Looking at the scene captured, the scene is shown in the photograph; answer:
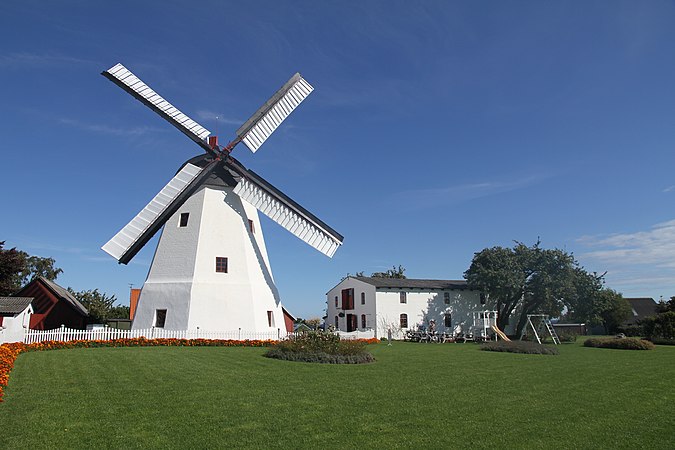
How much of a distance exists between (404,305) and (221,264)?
62.1 ft

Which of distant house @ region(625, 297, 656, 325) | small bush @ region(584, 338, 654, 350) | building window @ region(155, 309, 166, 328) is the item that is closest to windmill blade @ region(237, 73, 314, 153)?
building window @ region(155, 309, 166, 328)

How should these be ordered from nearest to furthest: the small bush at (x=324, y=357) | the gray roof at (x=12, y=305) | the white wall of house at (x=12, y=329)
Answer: the small bush at (x=324, y=357), the white wall of house at (x=12, y=329), the gray roof at (x=12, y=305)

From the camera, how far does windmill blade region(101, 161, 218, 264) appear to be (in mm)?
22562

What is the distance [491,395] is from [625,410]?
2.41 meters

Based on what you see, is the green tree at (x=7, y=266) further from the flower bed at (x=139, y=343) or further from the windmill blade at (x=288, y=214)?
the windmill blade at (x=288, y=214)

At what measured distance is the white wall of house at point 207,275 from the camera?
78.8 ft

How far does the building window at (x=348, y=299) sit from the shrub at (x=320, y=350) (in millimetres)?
23618

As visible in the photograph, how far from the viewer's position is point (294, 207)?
956 inches

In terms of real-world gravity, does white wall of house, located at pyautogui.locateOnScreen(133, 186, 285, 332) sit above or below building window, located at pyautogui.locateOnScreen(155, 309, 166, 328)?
above

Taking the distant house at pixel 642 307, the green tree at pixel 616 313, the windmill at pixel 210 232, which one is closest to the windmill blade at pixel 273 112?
the windmill at pixel 210 232

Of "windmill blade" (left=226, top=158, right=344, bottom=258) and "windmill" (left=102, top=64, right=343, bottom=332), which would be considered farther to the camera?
"windmill blade" (left=226, top=158, right=344, bottom=258)

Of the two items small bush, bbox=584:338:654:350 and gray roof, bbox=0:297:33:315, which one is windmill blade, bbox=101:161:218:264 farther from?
small bush, bbox=584:338:654:350

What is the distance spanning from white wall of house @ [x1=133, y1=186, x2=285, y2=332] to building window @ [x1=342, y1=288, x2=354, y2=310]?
16.5 m

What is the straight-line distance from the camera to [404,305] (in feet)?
128
